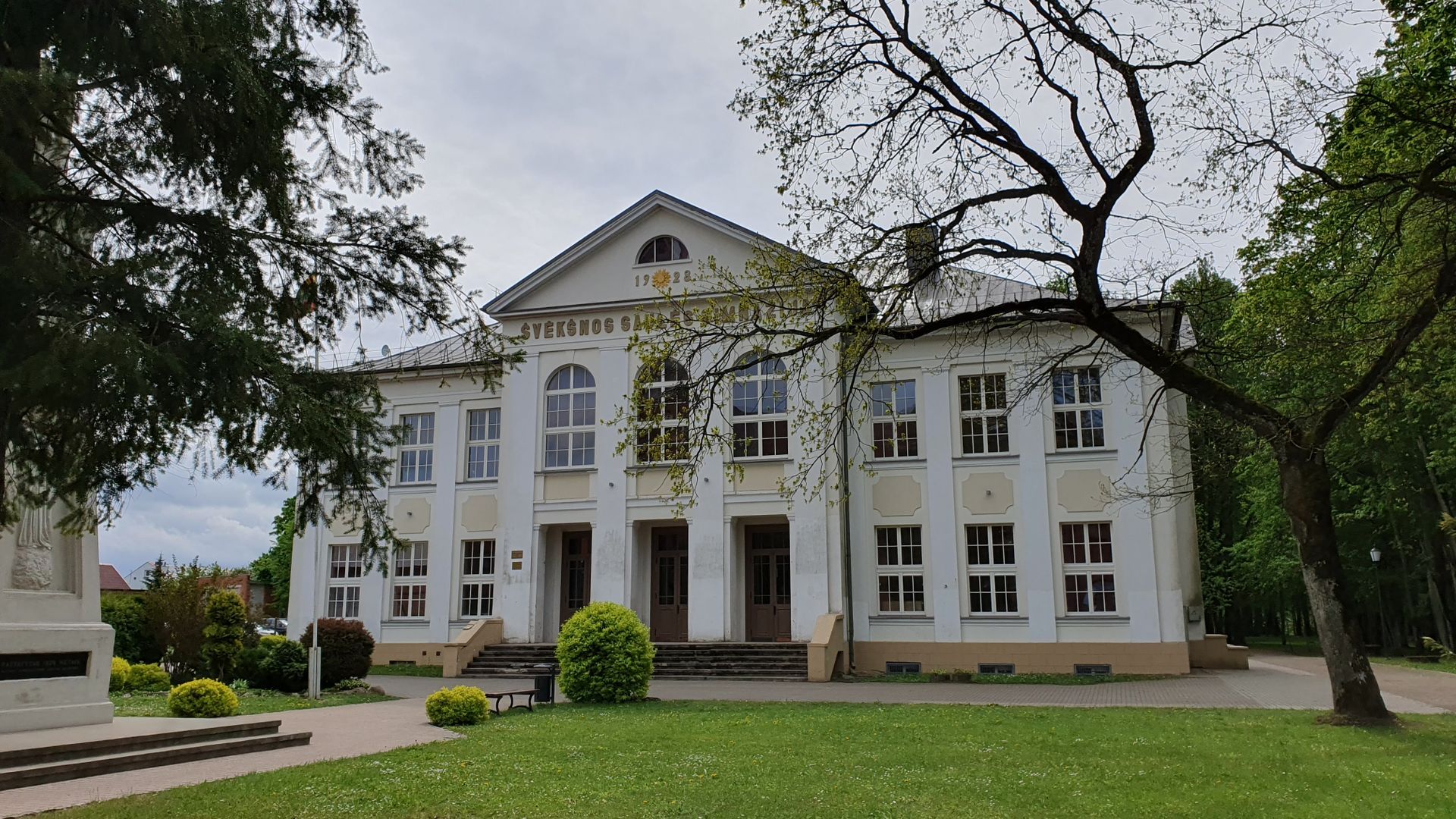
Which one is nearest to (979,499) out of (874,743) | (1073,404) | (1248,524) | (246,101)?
(1073,404)

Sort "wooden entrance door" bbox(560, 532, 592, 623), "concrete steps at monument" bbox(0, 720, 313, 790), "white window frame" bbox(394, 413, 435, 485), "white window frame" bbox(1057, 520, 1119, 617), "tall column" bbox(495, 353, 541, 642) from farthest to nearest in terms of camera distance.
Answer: "white window frame" bbox(394, 413, 435, 485) → "wooden entrance door" bbox(560, 532, 592, 623) → "tall column" bbox(495, 353, 541, 642) → "white window frame" bbox(1057, 520, 1119, 617) → "concrete steps at monument" bbox(0, 720, 313, 790)

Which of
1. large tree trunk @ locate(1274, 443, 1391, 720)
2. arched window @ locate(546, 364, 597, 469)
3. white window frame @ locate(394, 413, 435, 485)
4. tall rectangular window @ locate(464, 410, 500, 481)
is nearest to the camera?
large tree trunk @ locate(1274, 443, 1391, 720)

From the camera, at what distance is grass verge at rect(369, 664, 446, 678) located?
25016 mm

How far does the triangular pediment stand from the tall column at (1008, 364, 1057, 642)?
26.2 feet

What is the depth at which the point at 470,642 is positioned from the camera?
80.4ft

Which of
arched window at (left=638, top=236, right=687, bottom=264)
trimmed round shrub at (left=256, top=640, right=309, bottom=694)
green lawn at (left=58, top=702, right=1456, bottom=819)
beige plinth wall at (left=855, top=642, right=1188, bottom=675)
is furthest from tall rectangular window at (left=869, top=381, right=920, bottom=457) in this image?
trimmed round shrub at (left=256, top=640, right=309, bottom=694)

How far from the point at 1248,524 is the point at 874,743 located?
1384 inches

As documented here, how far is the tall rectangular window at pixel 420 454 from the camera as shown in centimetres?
2839

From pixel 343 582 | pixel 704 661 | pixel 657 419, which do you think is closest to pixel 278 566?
pixel 343 582

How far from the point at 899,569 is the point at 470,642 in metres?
10.4

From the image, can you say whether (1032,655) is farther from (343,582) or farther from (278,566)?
(278,566)

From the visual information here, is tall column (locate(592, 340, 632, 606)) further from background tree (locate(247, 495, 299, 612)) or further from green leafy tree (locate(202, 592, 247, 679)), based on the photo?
background tree (locate(247, 495, 299, 612))

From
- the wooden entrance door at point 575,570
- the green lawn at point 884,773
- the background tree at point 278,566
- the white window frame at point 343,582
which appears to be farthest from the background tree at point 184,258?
the background tree at point 278,566

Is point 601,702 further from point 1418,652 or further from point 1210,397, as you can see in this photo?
point 1418,652
